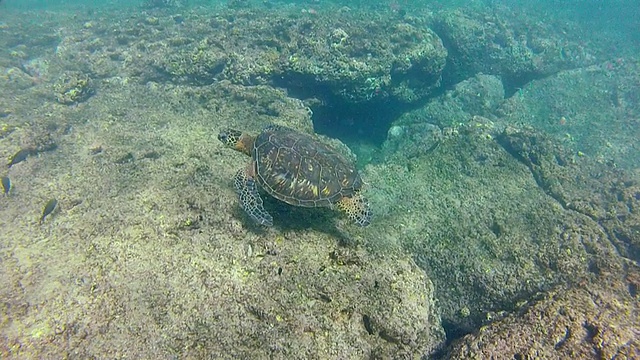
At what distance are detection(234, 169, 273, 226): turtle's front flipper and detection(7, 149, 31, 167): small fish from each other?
5.64 metres

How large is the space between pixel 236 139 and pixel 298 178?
1496mm

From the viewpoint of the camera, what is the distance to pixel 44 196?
17.6 ft

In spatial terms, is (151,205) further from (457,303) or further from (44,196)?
(457,303)

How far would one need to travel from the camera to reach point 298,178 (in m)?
4.55

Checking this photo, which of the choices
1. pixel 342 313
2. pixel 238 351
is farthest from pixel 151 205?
pixel 342 313

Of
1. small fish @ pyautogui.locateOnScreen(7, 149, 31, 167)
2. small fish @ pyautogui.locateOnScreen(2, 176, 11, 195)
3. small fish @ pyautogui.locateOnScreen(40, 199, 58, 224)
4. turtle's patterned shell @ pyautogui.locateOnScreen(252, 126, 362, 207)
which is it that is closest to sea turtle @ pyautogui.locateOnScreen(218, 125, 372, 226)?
turtle's patterned shell @ pyautogui.locateOnScreen(252, 126, 362, 207)

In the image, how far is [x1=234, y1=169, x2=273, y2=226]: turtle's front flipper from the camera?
4188mm

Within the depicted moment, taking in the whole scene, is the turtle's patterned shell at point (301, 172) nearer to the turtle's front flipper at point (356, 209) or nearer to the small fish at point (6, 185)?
the turtle's front flipper at point (356, 209)

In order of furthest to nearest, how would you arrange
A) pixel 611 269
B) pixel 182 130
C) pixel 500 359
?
pixel 182 130, pixel 611 269, pixel 500 359

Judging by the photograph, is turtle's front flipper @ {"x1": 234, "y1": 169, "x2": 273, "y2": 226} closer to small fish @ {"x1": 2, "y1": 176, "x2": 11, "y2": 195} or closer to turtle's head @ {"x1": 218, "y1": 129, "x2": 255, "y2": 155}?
→ turtle's head @ {"x1": 218, "y1": 129, "x2": 255, "y2": 155}

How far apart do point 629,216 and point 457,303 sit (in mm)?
5046

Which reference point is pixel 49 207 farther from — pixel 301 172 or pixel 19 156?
pixel 301 172

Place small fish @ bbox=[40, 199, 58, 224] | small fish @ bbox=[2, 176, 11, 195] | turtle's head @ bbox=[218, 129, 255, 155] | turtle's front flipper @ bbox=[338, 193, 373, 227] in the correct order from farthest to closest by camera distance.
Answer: small fish @ bbox=[2, 176, 11, 195] → turtle's head @ bbox=[218, 129, 255, 155] → small fish @ bbox=[40, 199, 58, 224] → turtle's front flipper @ bbox=[338, 193, 373, 227]

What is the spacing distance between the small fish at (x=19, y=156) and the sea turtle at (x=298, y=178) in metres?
5.17
